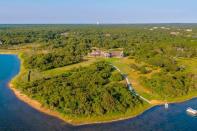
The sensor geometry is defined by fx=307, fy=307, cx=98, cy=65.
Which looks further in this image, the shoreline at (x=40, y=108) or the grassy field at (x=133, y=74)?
the grassy field at (x=133, y=74)

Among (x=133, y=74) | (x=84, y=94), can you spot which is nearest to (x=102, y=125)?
(x=84, y=94)

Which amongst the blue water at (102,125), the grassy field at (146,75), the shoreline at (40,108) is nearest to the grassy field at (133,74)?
the grassy field at (146,75)

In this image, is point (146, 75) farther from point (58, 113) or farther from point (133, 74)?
point (58, 113)

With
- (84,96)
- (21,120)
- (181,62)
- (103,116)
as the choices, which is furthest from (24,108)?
(181,62)

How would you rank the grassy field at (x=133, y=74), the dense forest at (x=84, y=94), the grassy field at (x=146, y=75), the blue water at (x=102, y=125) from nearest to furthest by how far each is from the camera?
1. the blue water at (x=102, y=125)
2. the dense forest at (x=84, y=94)
3. the grassy field at (x=146, y=75)
4. the grassy field at (x=133, y=74)

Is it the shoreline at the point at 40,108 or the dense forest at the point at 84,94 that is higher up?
the dense forest at the point at 84,94

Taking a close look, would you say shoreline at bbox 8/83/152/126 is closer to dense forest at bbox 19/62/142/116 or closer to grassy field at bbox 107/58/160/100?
dense forest at bbox 19/62/142/116

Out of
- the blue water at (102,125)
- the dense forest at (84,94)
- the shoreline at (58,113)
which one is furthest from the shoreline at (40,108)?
the dense forest at (84,94)

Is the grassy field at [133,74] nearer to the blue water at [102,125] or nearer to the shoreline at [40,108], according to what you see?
the blue water at [102,125]

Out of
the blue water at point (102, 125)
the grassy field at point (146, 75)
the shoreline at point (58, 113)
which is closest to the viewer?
the blue water at point (102, 125)
